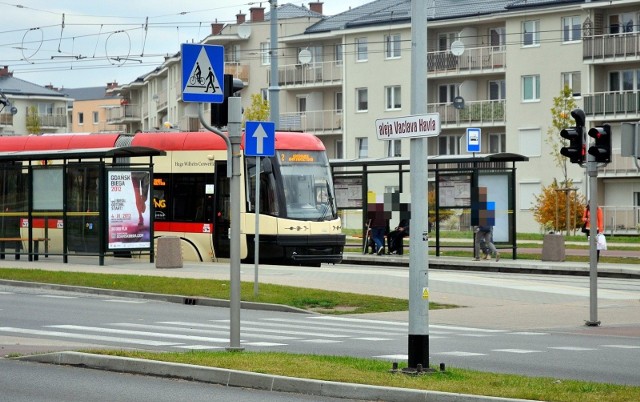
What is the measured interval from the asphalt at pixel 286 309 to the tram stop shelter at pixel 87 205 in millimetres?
580

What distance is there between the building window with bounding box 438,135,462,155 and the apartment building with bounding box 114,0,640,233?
0.08 metres

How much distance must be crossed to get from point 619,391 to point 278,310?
41.0 ft

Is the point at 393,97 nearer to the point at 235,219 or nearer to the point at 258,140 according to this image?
the point at 258,140

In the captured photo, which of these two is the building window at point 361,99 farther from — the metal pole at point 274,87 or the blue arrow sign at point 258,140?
the blue arrow sign at point 258,140

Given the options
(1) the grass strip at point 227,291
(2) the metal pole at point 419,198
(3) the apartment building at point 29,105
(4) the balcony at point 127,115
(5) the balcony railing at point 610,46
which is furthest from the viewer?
(3) the apartment building at point 29,105

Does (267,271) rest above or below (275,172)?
below

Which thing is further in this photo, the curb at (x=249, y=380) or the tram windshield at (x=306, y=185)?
the tram windshield at (x=306, y=185)

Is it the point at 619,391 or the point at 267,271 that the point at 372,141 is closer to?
the point at 267,271

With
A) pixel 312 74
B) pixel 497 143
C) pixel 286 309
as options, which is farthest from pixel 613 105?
pixel 286 309

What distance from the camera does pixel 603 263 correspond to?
125ft

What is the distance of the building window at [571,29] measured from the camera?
6954cm

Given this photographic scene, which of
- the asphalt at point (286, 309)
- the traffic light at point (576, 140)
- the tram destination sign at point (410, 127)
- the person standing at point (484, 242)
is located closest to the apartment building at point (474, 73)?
the person standing at point (484, 242)

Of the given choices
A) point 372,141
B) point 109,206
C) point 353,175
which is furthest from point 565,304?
point 372,141

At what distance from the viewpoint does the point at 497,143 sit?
75.8 meters
